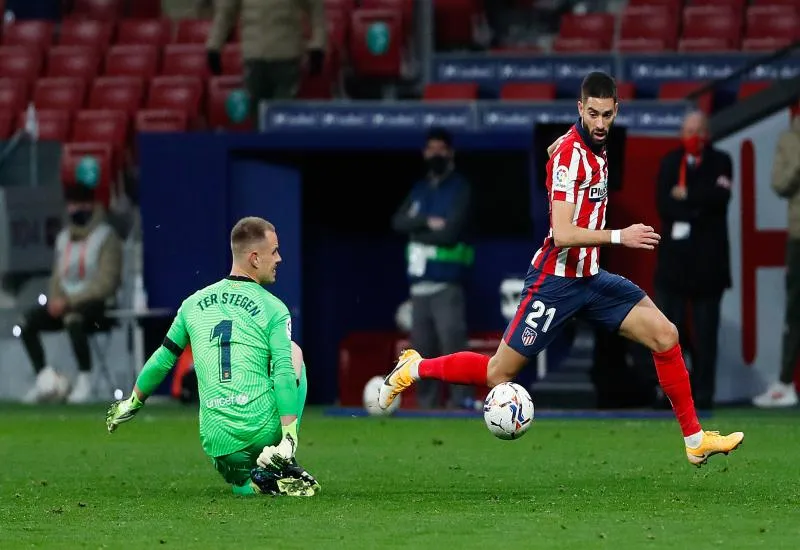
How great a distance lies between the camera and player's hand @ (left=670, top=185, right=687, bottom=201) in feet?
46.8

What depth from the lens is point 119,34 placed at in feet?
70.4

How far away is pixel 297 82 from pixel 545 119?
2.60 m

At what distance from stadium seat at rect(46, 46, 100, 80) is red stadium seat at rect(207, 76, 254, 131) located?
6.09 ft

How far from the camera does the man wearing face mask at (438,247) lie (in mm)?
14750

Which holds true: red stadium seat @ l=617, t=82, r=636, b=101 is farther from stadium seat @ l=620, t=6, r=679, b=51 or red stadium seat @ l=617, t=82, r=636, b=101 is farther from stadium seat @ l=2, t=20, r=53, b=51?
stadium seat @ l=2, t=20, r=53, b=51

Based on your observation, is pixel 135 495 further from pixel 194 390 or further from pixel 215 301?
pixel 194 390

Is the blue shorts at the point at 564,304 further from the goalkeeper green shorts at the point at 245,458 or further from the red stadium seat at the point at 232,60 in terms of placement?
the red stadium seat at the point at 232,60

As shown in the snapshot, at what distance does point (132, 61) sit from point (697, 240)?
8394 millimetres

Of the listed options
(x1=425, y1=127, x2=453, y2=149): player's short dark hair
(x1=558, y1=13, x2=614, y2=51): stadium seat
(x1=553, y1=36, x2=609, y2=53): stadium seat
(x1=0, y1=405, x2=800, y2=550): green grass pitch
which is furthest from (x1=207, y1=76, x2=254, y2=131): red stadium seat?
(x1=0, y1=405, x2=800, y2=550): green grass pitch

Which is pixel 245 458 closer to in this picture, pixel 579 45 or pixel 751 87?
pixel 751 87

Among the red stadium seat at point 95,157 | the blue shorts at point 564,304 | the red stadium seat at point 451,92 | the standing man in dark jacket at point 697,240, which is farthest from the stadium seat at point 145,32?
the blue shorts at point 564,304

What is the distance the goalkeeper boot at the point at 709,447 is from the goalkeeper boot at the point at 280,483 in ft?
5.99

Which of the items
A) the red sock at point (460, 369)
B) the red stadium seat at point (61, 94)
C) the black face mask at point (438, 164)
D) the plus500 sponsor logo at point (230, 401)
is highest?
the red stadium seat at point (61, 94)

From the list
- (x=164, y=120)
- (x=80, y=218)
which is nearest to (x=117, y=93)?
(x=164, y=120)
